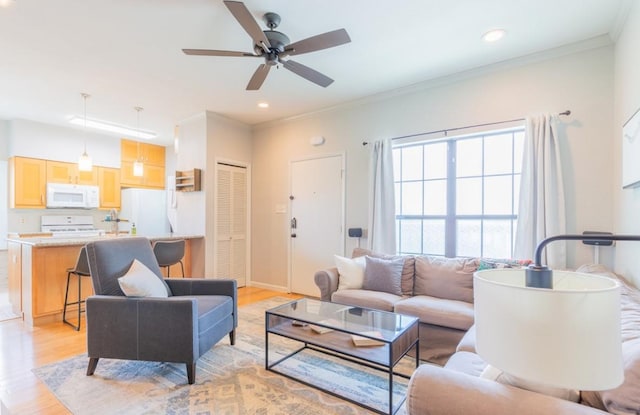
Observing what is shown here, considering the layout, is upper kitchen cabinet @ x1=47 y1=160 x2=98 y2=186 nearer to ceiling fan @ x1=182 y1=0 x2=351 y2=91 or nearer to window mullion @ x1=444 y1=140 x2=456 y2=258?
ceiling fan @ x1=182 y1=0 x2=351 y2=91

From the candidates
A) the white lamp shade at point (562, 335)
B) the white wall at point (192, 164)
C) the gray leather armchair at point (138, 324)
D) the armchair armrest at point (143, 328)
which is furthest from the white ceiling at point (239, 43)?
the white lamp shade at point (562, 335)

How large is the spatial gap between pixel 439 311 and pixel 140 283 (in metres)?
2.29

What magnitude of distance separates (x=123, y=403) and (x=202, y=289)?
1.00 meters

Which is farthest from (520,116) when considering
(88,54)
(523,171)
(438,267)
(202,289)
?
(88,54)

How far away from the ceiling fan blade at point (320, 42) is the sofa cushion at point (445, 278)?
83.2 inches

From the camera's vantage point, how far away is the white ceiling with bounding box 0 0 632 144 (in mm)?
2264

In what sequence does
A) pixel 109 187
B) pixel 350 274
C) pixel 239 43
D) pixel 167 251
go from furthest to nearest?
pixel 109 187
pixel 167 251
pixel 350 274
pixel 239 43

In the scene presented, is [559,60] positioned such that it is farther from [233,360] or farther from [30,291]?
[30,291]

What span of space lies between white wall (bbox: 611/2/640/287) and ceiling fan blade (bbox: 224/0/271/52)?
7.99ft

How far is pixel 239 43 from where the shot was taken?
108 inches

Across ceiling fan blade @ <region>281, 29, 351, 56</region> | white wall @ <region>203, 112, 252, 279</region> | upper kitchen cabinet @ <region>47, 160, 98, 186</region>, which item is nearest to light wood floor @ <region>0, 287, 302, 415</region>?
white wall @ <region>203, 112, 252, 279</region>

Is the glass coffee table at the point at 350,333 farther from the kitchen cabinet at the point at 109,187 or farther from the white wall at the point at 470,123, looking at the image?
the kitchen cabinet at the point at 109,187

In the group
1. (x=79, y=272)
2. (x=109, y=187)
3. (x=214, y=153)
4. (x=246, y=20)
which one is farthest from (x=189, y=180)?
(x=246, y=20)

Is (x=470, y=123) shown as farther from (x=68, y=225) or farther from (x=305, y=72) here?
(x=68, y=225)
